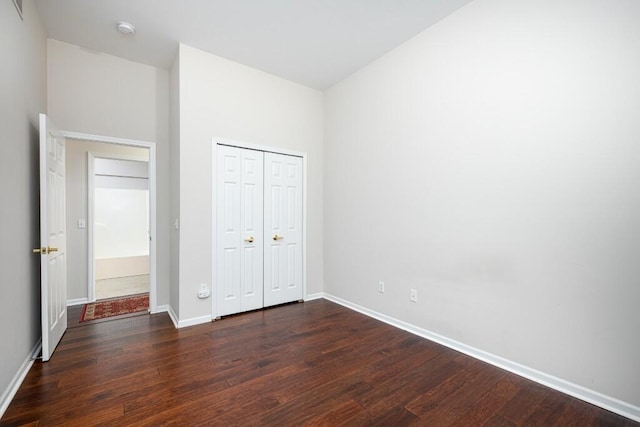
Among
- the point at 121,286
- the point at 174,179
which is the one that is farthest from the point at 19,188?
the point at 121,286

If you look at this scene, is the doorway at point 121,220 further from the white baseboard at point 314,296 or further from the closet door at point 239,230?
the white baseboard at point 314,296

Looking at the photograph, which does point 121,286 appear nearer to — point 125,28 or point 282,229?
point 282,229

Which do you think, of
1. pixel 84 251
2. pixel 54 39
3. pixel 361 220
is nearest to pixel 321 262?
pixel 361 220

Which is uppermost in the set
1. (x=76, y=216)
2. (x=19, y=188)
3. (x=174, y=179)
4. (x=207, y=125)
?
(x=207, y=125)

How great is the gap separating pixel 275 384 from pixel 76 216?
12.0 ft

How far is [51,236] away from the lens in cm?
255

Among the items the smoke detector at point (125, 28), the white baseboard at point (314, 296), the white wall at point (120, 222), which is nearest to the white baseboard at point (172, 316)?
the white baseboard at point (314, 296)

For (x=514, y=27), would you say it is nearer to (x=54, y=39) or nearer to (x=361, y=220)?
(x=361, y=220)

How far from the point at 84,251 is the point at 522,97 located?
5270 mm

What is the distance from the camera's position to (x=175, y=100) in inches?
132

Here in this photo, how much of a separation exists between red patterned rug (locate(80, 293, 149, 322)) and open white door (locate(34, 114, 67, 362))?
0.45 m

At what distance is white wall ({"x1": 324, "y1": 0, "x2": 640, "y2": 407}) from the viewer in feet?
5.98

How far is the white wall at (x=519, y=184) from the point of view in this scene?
5.98 feet

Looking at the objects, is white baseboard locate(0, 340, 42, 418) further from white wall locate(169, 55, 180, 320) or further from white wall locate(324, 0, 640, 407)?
white wall locate(324, 0, 640, 407)
